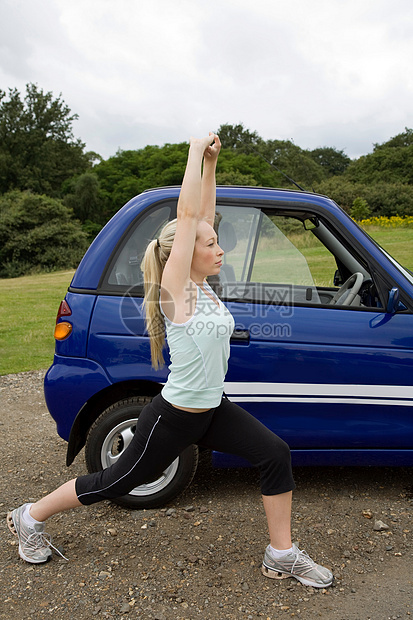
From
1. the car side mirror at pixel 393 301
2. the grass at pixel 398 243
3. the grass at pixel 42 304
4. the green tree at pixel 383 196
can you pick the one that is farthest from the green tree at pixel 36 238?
the car side mirror at pixel 393 301

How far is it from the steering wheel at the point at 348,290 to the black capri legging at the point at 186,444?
1106 millimetres

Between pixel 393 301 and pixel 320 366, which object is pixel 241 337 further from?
pixel 393 301

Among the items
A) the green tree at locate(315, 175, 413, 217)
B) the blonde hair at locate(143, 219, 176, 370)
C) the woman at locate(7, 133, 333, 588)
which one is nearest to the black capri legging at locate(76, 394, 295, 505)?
the woman at locate(7, 133, 333, 588)

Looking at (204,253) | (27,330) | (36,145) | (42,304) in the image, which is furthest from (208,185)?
(36,145)

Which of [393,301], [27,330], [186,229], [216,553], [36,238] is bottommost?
[27,330]

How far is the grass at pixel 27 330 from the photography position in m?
7.70

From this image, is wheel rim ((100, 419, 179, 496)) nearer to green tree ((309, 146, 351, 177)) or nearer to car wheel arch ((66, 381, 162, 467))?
car wheel arch ((66, 381, 162, 467))

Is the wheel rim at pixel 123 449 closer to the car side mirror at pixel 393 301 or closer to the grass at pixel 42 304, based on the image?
the grass at pixel 42 304

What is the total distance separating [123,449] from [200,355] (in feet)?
3.87

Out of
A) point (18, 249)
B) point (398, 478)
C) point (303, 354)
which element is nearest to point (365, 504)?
point (398, 478)

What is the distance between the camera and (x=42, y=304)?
1416cm

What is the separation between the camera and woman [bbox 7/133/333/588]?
7.50 ft

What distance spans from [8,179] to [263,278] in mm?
56881

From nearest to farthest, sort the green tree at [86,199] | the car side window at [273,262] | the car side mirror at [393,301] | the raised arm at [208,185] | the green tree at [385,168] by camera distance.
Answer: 1. the raised arm at [208,185]
2. the car side mirror at [393,301]
3. the car side window at [273,262]
4. the green tree at [385,168]
5. the green tree at [86,199]
